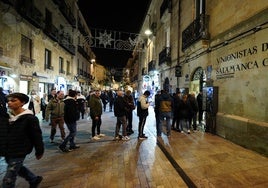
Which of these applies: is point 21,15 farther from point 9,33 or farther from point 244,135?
point 244,135

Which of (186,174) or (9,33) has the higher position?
(9,33)

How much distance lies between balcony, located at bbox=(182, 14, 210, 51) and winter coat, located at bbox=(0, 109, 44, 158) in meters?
8.37

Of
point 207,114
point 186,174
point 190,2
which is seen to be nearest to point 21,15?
point 190,2

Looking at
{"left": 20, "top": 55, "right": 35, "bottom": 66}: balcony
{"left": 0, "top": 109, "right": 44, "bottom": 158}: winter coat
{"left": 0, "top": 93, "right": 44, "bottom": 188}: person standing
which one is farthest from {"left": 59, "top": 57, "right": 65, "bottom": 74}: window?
{"left": 0, "top": 109, "right": 44, "bottom": 158}: winter coat

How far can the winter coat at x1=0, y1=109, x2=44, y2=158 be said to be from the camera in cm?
323

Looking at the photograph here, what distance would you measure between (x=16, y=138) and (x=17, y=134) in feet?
0.19

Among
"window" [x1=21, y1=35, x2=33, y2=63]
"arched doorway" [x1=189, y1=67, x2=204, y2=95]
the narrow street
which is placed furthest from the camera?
"window" [x1=21, y1=35, x2=33, y2=63]

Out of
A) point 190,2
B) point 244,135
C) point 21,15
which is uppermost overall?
point 190,2

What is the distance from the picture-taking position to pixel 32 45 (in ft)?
45.7

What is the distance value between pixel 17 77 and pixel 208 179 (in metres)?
10.8

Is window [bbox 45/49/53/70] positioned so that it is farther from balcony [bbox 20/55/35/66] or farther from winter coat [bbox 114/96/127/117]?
winter coat [bbox 114/96/127/117]

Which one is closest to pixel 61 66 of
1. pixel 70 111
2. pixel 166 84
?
pixel 166 84

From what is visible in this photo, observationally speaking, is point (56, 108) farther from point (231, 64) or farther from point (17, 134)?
point (231, 64)

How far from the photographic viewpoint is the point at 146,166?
5.39 m
